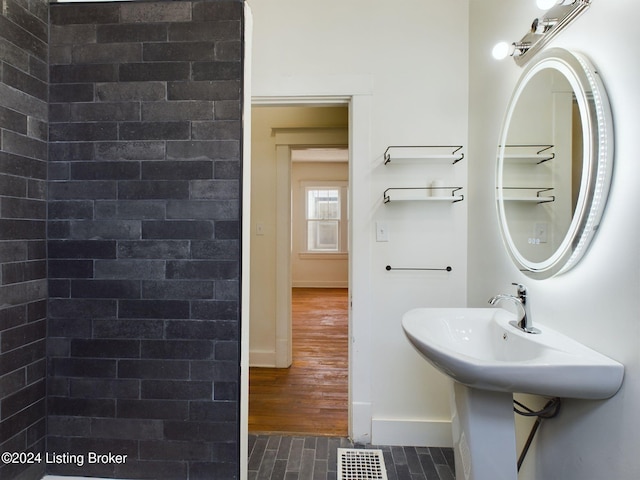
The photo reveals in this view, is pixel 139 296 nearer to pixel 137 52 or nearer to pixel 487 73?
pixel 137 52

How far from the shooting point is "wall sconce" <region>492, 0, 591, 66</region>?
3.56 feet

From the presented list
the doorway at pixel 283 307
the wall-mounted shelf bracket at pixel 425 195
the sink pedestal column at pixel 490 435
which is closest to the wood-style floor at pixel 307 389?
the doorway at pixel 283 307

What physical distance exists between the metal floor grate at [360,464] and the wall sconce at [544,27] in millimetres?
1963

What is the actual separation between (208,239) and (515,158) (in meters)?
1.32

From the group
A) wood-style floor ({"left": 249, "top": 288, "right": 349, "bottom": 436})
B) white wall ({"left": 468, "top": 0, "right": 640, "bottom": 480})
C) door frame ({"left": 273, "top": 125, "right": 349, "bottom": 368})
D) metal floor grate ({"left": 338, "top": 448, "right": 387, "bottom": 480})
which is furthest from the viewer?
door frame ({"left": 273, "top": 125, "right": 349, "bottom": 368})

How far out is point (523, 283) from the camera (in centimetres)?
135

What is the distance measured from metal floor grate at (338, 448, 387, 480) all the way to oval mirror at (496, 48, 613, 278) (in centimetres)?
118

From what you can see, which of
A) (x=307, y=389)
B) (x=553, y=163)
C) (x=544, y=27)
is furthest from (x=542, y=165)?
(x=307, y=389)

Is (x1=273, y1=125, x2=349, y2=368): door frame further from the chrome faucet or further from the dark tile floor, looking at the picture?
the chrome faucet

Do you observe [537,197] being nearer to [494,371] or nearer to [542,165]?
[542,165]

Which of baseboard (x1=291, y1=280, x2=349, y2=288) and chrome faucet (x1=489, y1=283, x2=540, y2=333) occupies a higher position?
chrome faucet (x1=489, y1=283, x2=540, y2=333)

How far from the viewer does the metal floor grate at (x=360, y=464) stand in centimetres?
160

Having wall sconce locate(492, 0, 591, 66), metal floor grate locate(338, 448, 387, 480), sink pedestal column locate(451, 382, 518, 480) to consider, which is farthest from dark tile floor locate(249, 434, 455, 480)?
wall sconce locate(492, 0, 591, 66)

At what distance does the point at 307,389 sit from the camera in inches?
99.1
